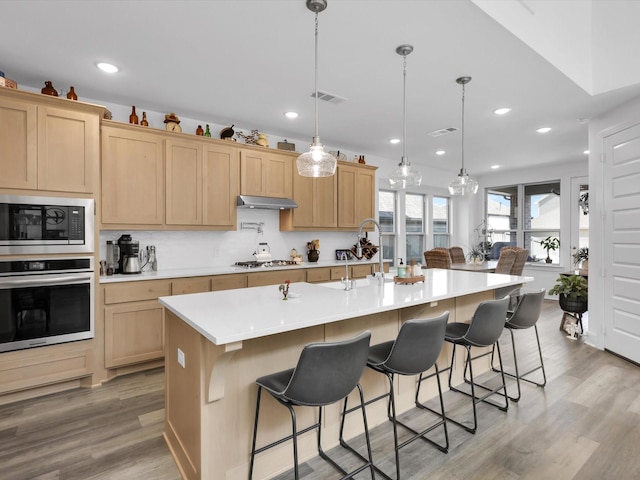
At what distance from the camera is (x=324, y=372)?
157 centimetres

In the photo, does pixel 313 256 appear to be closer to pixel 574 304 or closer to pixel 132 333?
pixel 132 333

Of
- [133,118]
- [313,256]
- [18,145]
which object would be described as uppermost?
[133,118]

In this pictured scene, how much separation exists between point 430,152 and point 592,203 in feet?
8.27

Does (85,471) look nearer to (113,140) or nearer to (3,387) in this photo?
(3,387)

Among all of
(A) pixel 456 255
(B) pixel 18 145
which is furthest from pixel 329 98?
(A) pixel 456 255

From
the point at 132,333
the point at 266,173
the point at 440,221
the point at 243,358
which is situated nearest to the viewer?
the point at 243,358

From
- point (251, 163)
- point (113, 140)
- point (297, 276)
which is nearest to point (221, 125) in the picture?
point (251, 163)

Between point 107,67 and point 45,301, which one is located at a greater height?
point 107,67

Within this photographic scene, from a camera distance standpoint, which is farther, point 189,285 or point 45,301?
point 189,285

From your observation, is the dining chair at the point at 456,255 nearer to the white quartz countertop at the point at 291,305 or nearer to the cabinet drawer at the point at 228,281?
the white quartz countertop at the point at 291,305

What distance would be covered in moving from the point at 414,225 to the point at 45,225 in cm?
616

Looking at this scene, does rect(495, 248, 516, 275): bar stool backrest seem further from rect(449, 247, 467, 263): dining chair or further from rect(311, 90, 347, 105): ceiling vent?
rect(311, 90, 347, 105): ceiling vent

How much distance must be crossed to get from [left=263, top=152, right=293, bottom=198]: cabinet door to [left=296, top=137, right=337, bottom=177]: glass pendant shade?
2112 mm

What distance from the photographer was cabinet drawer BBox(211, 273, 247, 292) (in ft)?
12.6
